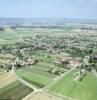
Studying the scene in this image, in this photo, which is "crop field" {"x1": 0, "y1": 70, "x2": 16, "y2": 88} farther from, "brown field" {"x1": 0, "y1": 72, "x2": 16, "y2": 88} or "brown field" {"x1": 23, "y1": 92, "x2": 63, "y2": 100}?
"brown field" {"x1": 23, "y1": 92, "x2": 63, "y2": 100}

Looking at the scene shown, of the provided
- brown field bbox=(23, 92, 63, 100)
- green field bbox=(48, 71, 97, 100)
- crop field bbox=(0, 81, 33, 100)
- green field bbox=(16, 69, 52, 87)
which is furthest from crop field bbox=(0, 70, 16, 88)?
green field bbox=(48, 71, 97, 100)

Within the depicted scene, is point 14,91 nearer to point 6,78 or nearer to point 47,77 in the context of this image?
point 6,78

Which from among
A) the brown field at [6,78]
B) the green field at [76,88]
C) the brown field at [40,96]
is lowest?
the brown field at [40,96]

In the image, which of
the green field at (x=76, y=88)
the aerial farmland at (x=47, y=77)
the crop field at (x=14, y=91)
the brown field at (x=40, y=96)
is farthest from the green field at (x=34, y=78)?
the brown field at (x=40, y=96)

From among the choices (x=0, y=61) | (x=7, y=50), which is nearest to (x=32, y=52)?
(x=7, y=50)

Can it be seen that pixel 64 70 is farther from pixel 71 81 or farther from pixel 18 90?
pixel 18 90

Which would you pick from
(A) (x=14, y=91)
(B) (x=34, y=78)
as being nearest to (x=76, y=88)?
(B) (x=34, y=78)

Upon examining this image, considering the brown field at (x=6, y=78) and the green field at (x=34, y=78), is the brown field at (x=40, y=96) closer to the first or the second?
the green field at (x=34, y=78)
